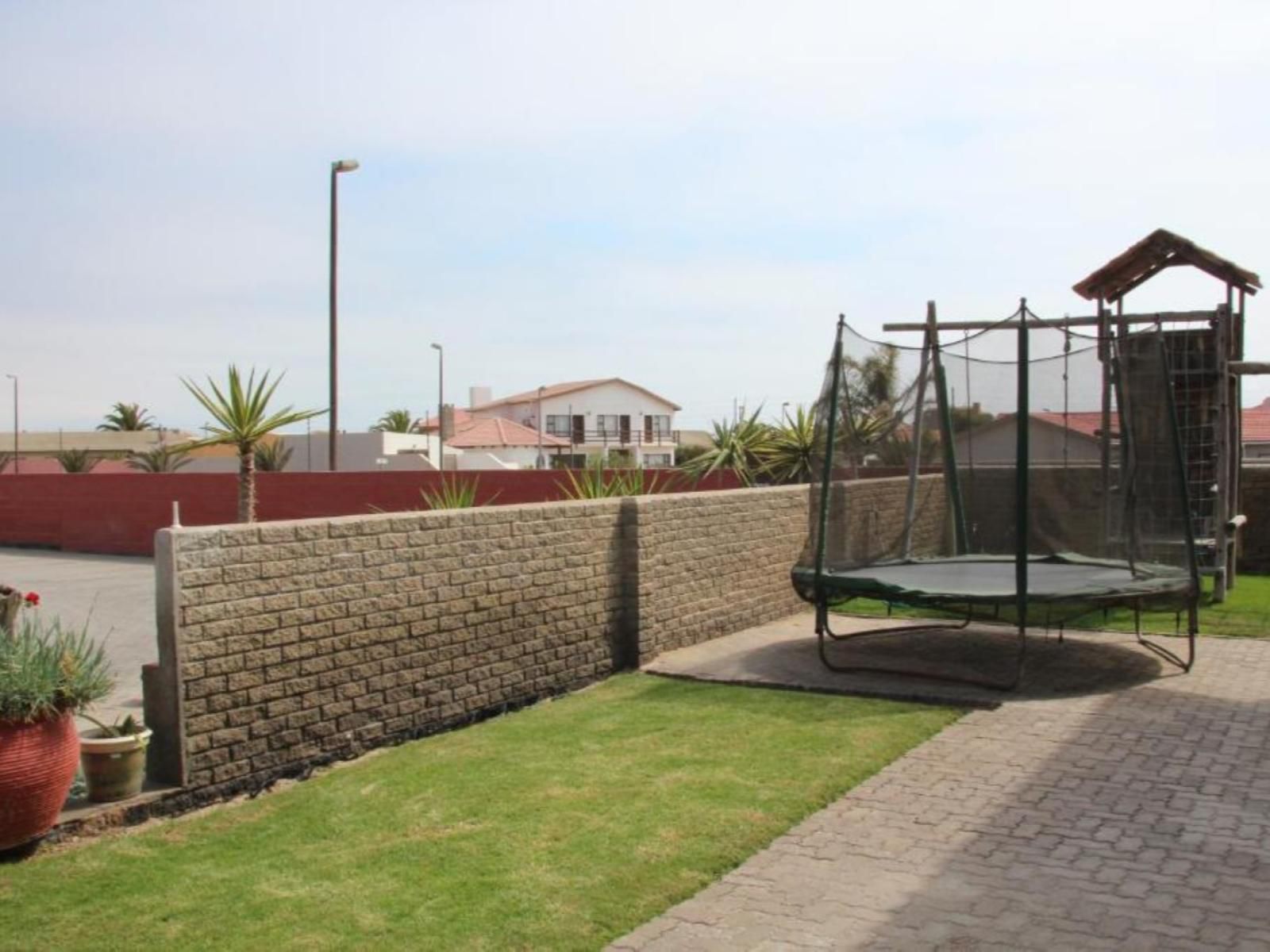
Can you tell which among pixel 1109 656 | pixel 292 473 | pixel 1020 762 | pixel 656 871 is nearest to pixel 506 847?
pixel 656 871

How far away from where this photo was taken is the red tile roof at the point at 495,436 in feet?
212

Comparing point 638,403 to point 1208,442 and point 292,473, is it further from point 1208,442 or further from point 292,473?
point 1208,442

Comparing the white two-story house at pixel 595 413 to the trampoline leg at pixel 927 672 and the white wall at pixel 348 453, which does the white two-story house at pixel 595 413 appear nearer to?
the white wall at pixel 348 453

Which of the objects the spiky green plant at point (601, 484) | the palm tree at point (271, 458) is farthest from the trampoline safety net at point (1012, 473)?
the palm tree at point (271, 458)

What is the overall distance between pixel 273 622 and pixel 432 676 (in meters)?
1.42

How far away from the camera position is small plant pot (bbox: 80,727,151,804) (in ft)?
18.6

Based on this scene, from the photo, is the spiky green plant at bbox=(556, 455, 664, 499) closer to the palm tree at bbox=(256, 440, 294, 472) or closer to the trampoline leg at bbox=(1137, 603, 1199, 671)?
the trampoline leg at bbox=(1137, 603, 1199, 671)

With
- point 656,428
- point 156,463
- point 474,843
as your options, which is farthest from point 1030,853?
point 656,428

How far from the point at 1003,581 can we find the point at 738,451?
10460mm

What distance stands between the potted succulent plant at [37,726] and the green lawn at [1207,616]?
293 inches

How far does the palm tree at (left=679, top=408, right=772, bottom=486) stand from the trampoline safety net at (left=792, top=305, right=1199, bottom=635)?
824 cm

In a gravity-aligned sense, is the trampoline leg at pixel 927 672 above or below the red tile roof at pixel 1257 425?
below

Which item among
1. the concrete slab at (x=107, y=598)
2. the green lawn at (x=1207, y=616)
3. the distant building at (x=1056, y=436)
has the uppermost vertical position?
the distant building at (x=1056, y=436)

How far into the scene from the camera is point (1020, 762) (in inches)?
261
